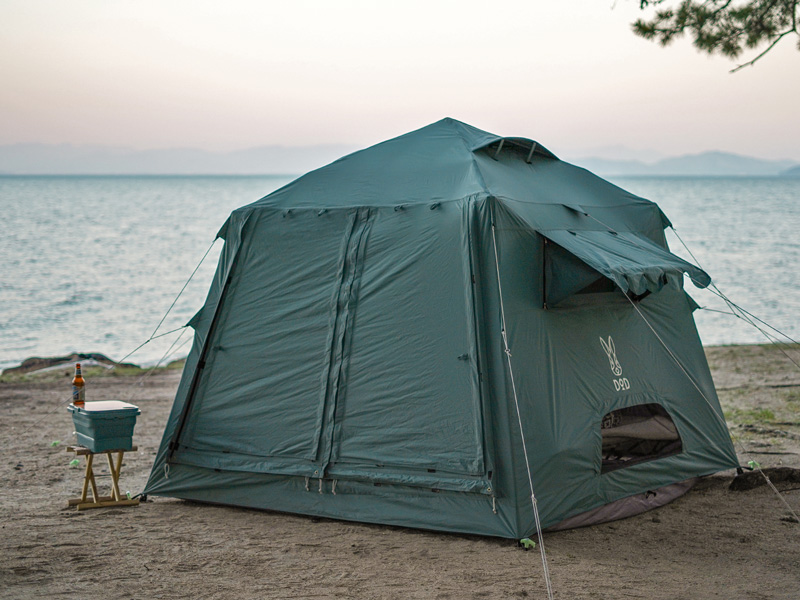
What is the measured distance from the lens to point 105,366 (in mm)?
14461

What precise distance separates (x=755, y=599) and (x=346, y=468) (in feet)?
9.38

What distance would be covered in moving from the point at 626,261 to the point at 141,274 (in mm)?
30871

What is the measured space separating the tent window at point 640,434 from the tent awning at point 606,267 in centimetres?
140

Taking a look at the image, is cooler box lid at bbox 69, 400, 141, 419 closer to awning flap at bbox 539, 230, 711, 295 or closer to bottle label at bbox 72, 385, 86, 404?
bottle label at bbox 72, 385, 86, 404

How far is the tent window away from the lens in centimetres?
683

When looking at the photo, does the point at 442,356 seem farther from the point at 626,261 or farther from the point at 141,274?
the point at 141,274

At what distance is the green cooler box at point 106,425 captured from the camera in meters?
6.21

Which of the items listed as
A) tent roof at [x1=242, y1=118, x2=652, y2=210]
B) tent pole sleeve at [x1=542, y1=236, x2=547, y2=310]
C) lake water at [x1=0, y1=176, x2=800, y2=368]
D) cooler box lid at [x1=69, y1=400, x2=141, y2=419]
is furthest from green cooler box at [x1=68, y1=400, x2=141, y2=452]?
lake water at [x1=0, y1=176, x2=800, y2=368]

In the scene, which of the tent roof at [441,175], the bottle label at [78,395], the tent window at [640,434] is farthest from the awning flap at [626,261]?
the bottle label at [78,395]

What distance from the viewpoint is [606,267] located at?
557 cm

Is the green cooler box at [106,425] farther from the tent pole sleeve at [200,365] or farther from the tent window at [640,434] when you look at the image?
the tent window at [640,434]

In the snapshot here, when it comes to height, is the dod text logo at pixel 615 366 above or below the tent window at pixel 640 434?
above

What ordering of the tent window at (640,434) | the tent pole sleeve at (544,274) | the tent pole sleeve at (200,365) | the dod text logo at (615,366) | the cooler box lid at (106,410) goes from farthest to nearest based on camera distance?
the tent window at (640,434), the tent pole sleeve at (200,365), the dod text logo at (615,366), the cooler box lid at (106,410), the tent pole sleeve at (544,274)

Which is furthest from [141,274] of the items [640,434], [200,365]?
[640,434]
